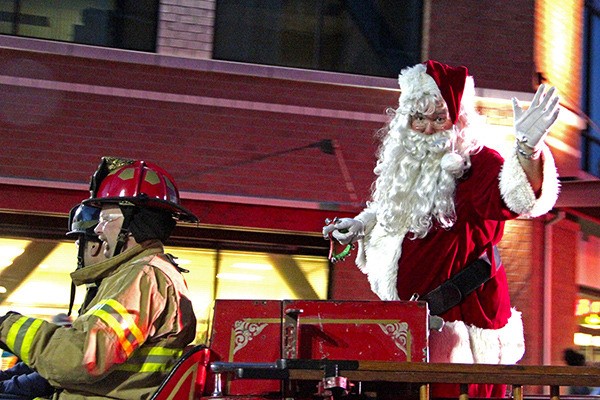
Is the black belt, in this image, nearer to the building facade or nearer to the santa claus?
the santa claus

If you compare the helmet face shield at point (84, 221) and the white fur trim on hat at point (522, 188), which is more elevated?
the white fur trim on hat at point (522, 188)

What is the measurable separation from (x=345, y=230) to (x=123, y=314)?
4.72 feet

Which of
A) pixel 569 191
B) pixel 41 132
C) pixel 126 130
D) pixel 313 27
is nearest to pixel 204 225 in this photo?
pixel 126 130

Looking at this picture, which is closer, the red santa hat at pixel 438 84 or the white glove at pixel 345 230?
the red santa hat at pixel 438 84

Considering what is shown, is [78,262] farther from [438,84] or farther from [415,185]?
[438,84]

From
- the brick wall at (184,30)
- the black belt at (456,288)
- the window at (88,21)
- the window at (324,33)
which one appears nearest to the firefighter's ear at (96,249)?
the black belt at (456,288)

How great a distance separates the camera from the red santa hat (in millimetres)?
4086

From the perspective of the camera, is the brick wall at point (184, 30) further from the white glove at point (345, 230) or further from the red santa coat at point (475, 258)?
the red santa coat at point (475, 258)

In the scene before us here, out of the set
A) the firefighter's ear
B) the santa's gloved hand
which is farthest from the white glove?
the firefighter's ear

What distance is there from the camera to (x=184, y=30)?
342 inches

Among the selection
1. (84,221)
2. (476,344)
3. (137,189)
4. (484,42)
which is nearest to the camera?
(137,189)

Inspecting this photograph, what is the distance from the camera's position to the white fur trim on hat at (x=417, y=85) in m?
4.09

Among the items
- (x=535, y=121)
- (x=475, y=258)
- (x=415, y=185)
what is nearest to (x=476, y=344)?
(x=475, y=258)

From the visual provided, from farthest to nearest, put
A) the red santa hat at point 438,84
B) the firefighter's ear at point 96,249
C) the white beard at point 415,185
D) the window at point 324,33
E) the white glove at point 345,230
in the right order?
the window at point 324,33
the white glove at point 345,230
the red santa hat at point 438,84
the white beard at point 415,185
the firefighter's ear at point 96,249
